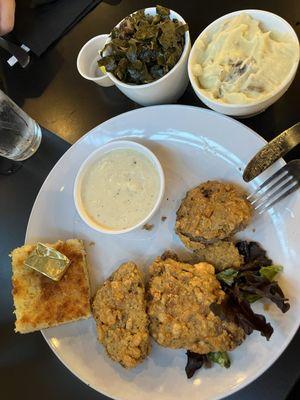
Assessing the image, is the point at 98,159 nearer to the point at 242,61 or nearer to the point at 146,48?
the point at 146,48

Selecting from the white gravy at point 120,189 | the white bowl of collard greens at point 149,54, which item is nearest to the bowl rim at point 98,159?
the white gravy at point 120,189

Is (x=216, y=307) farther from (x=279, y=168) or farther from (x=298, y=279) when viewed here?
(x=279, y=168)

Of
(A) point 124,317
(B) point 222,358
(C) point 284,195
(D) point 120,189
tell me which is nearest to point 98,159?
(D) point 120,189

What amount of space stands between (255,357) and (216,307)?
0.27m

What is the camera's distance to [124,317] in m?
2.02

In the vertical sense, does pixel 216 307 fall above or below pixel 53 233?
below

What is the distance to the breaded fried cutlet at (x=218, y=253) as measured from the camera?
2010mm

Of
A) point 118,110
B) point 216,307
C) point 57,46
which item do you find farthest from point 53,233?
point 57,46

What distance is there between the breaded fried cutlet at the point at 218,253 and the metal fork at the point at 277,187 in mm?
203

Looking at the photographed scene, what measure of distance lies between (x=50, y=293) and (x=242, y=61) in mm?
1327

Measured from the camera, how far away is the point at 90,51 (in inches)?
95.0

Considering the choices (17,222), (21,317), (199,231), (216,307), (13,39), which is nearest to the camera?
(216,307)

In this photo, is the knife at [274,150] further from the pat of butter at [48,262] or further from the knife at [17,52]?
the knife at [17,52]

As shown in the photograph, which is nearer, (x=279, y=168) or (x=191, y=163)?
(x=279, y=168)
